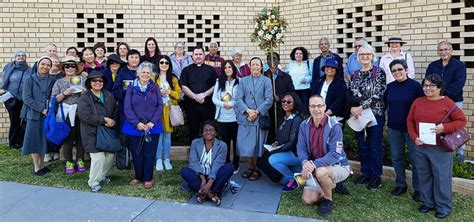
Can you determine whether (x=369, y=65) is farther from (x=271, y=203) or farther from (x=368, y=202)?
(x=271, y=203)

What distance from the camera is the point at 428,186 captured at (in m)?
4.46

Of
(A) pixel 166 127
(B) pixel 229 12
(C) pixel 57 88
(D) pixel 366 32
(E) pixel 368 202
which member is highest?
(B) pixel 229 12

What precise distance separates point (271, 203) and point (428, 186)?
1.94m

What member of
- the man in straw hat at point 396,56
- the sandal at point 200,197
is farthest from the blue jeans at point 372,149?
the sandal at point 200,197

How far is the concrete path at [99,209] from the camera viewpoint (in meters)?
4.26

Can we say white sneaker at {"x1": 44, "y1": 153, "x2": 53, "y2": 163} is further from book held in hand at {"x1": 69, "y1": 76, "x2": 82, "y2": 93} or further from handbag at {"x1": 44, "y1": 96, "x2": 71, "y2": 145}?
book held in hand at {"x1": 69, "y1": 76, "x2": 82, "y2": 93}

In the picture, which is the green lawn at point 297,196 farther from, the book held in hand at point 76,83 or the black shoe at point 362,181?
the book held in hand at point 76,83

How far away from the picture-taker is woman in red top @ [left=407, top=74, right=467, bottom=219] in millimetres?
4168

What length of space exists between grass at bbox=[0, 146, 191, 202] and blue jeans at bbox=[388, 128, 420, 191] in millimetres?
2863

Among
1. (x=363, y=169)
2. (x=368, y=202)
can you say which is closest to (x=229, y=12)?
(x=363, y=169)

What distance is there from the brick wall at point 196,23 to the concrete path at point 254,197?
12.2 ft

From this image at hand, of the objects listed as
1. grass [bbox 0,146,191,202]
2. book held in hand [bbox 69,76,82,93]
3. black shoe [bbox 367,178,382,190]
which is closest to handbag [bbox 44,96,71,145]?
book held in hand [bbox 69,76,82,93]

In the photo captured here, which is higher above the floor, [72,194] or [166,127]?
[166,127]

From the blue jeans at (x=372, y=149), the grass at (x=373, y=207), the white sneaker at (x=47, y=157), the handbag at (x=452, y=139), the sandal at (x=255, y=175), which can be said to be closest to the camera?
the handbag at (x=452, y=139)
